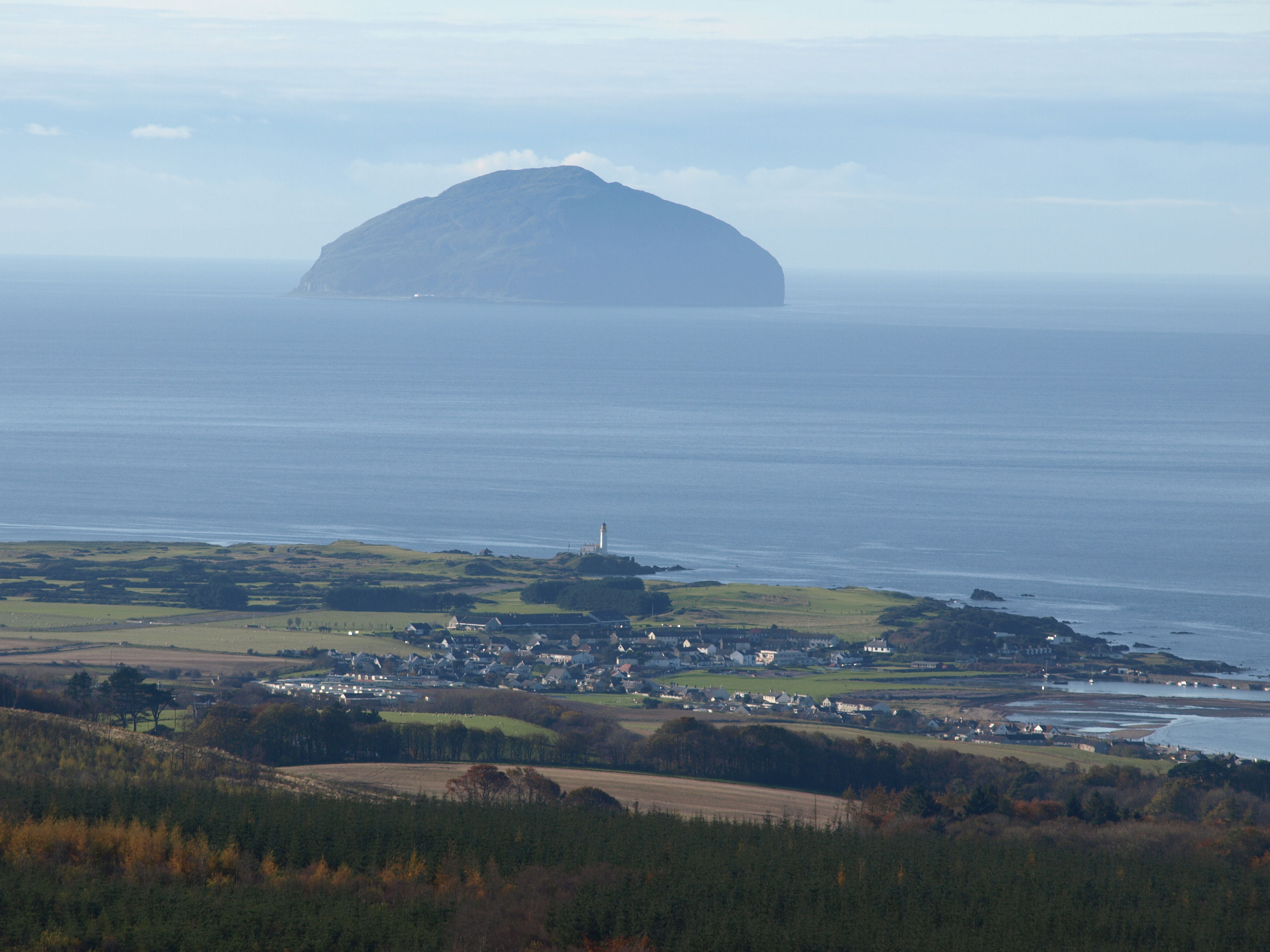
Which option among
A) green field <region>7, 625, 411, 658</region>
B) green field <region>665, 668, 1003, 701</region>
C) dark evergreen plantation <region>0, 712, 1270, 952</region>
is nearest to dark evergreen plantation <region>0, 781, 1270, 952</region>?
dark evergreen plantation <region>0, 712, 1270, 952</region>

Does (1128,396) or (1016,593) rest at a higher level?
(1128,396)

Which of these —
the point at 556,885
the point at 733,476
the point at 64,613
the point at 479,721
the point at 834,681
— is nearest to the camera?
the point at 556,885

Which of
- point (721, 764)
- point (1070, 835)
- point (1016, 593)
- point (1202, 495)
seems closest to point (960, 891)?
point (1070, 835)

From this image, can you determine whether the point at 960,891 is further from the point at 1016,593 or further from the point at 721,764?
the point at 1016,593

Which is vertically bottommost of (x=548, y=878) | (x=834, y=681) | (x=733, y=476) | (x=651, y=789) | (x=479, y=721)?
(x=651, y=789)

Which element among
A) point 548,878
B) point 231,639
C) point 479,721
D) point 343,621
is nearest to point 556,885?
point 548,878

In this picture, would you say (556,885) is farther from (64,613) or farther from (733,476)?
(733,476)

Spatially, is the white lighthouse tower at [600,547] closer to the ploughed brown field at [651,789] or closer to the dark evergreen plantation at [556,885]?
the ploughed brown field at [651,789]

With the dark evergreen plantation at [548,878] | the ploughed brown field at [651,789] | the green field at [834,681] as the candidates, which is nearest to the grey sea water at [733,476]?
the green field at [834,681]
